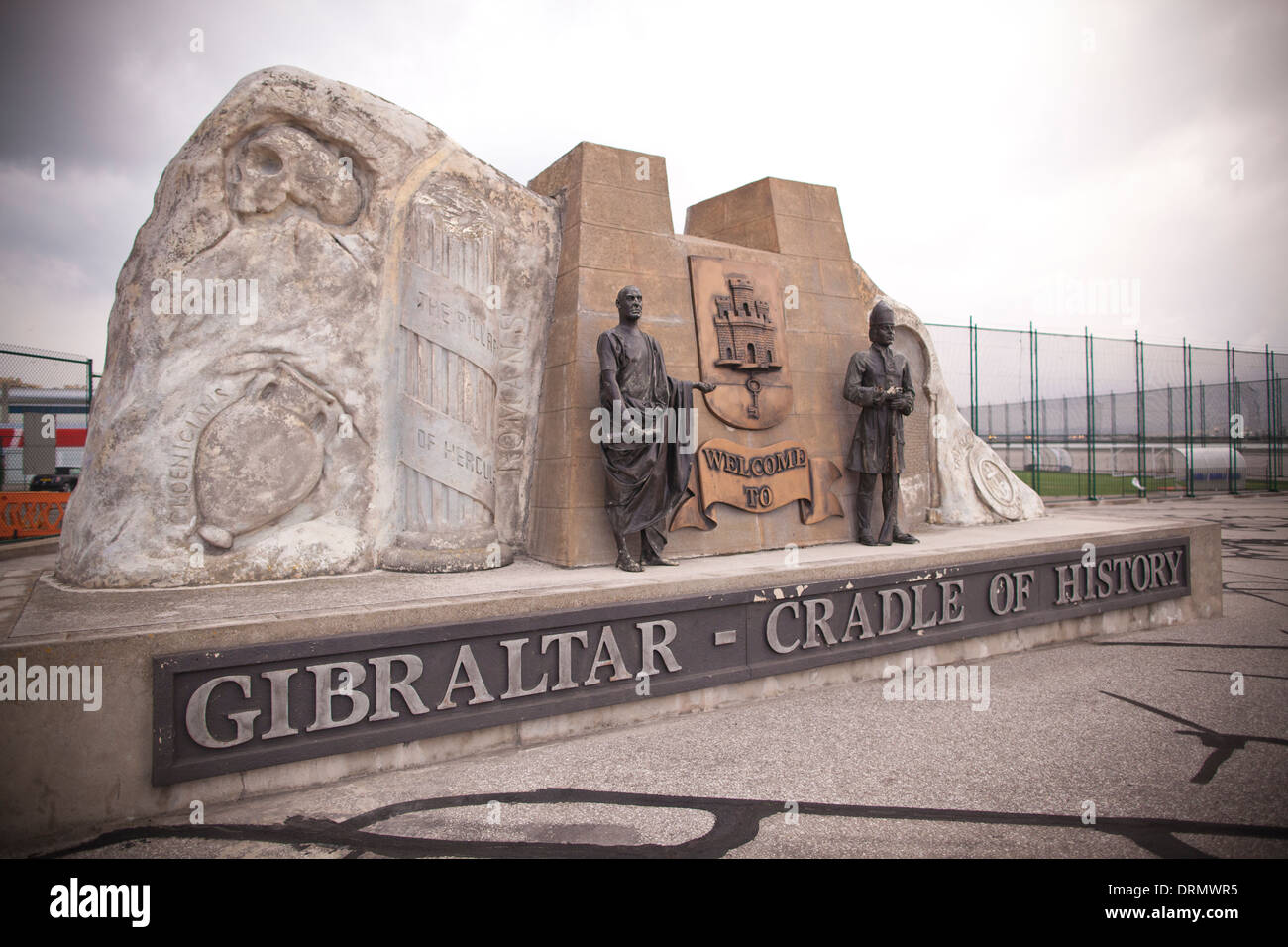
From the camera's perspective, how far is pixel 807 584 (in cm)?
463

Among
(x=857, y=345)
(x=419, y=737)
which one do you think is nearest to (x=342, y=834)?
(x=419, y=737)

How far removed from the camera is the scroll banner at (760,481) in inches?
218

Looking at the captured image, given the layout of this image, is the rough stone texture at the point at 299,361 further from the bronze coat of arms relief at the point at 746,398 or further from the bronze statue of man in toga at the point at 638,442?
the bronze coat of arms relief at the point at 746,398

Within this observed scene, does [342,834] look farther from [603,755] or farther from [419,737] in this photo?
[603,755]

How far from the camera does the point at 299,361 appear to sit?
175 inches

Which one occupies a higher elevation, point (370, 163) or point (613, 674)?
point (370, 163)

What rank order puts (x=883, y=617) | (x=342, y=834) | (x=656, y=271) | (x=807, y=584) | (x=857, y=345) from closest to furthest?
(x=342, y=834) → (x=807, y=584) → (x=883, y=617) → (x=656, y=271) → (x=857, y=345)

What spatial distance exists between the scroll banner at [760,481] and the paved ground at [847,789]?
1.55 meters

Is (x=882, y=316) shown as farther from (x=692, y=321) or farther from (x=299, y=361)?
(x=299, y=361)

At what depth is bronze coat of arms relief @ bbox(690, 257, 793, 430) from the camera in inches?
228

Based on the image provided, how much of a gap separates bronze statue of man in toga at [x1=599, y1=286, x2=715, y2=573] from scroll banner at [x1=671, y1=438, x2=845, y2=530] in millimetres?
429

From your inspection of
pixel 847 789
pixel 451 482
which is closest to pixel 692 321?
pixel 451 482

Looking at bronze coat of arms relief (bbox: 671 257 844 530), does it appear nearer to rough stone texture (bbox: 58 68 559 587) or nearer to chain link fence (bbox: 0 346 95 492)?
rough stone texture (bbox: 58 68 559 587)

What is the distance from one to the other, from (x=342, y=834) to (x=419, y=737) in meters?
0.61
